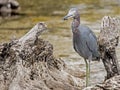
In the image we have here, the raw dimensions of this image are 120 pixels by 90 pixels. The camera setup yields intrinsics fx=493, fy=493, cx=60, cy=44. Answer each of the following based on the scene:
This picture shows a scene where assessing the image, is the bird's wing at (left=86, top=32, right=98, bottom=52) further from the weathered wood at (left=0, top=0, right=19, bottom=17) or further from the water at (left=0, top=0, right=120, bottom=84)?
the weathered wood at (left=0, top=0, right=19, bottom=17)

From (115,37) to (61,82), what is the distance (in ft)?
4.36

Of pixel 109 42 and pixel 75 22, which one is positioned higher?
pixel 75 22

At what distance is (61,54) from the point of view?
11.6 metres

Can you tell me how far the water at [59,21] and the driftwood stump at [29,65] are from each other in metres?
1.63

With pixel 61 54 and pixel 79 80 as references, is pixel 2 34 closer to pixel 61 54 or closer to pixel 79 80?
pixel 61 54

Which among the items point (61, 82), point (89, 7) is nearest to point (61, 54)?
point (61, 82)

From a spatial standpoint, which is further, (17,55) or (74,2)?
(74,2)

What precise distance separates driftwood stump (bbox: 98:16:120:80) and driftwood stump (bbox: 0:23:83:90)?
0.97 m

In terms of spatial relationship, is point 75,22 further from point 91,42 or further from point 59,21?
point 59,21

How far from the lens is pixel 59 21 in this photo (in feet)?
52.5

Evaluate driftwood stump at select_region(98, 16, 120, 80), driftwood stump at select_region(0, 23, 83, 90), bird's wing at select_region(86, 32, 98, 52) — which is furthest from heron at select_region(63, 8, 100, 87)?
driftwood stump at select_region(98, 16, 120, 80)

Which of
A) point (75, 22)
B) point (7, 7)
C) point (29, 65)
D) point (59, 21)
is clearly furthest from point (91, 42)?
point (7, 7)

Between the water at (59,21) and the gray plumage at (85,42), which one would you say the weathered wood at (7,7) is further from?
the gray plumage at (85,42)

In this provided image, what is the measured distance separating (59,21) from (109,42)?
30.8ft
